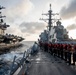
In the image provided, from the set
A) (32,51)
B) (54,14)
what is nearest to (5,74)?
(32,51)

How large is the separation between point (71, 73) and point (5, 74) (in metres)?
5.96

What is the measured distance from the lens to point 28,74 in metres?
14.1

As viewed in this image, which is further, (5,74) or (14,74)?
(14,74)

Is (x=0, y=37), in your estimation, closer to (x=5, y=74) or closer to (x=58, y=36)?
(x=58, y=36)

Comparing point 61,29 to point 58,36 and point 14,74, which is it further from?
point 14,74

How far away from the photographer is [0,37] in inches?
2485

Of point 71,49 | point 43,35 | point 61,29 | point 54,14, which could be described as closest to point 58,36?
point 61,29

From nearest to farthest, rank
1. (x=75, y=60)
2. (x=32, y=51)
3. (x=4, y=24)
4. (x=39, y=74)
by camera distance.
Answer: (x=39, y=74), (x=75, y=60), (x=32, y=51), (x=4, y=24)

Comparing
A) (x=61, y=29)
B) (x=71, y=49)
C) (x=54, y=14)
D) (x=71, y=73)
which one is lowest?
(x=71, y=73)

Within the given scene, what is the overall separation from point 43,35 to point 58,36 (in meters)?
21.8

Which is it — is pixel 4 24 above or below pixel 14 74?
above

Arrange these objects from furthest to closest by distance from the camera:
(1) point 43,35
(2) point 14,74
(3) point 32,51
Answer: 1. (1) point 43,35
2. (3) point 32,51
3. (2) point 14,74

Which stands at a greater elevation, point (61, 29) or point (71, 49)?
point (61, 29)

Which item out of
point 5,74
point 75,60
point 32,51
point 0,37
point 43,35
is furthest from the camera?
point 43,35
